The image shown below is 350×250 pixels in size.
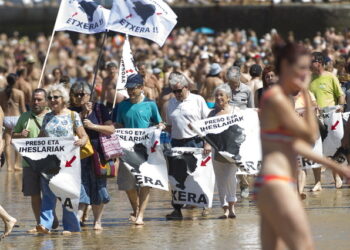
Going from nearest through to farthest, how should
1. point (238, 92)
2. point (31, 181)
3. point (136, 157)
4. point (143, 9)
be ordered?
1. point (31, 181)
2. point (136, 157)
3. point (143, 9)
4. point (238, 92)

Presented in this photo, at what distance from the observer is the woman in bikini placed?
7945 millimetres

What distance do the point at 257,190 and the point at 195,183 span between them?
5708 millimetres

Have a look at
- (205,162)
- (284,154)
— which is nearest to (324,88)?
(205,162)

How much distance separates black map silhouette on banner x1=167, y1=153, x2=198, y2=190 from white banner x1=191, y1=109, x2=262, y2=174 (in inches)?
11.6

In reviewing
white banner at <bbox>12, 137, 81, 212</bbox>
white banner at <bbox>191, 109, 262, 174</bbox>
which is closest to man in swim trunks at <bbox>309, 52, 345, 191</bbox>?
white banner at <bbox>191, 109, 262, 174</bbox>

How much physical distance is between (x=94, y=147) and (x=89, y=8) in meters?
2.57

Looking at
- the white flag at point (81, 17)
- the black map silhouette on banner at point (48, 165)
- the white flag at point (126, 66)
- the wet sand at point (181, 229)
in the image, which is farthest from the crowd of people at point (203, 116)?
the white flag at point (81, 17)

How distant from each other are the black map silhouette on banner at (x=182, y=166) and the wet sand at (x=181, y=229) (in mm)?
456

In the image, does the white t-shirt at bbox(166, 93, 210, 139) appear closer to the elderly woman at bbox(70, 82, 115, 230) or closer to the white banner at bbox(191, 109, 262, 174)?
the white banner at bbox(191, 109, 262, 174)

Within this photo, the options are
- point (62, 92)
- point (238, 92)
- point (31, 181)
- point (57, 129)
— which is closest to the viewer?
point (62, 92)

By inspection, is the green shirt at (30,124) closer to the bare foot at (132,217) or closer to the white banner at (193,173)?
the bare foot at (132,217)

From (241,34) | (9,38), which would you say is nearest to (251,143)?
(241,34)

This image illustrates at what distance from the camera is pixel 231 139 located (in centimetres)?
1391

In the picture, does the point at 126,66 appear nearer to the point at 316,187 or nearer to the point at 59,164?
the point at 316,187
